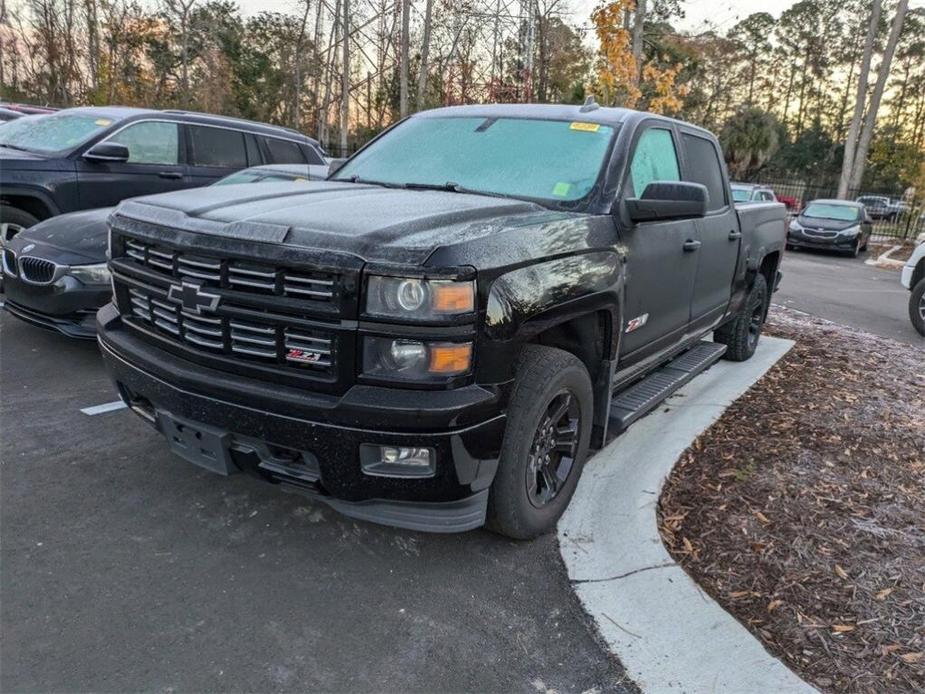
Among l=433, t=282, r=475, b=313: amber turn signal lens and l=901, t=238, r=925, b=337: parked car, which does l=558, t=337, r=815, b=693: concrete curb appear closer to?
l=433, t=282, r=475, b=313: amber turn signal lens

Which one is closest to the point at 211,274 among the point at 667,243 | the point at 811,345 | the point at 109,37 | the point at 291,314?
the point at 291,314

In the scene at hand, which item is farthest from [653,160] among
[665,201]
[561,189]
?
[561,189]

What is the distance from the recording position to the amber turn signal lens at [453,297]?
2354 mm

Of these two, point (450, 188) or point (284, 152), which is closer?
point (450, 188)

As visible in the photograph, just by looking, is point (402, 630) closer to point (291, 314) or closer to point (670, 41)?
point (291, 314)

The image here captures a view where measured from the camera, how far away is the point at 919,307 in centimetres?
886

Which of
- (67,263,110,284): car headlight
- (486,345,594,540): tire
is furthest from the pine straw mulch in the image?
(67,263,110,284): car headlight

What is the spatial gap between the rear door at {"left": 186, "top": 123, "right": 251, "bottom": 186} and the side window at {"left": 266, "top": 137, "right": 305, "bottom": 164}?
280 mm

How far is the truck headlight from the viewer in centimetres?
239

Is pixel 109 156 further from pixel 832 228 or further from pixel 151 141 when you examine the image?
pixel 832 228

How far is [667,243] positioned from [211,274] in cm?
250

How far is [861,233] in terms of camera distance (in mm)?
19469

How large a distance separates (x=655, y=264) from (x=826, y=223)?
59.6 ft

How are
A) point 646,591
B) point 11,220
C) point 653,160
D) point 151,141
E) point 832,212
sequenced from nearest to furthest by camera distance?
1. point 646,591
2. point 653,160
3. point 11,220
4. point 151,141
5. point 832,212
